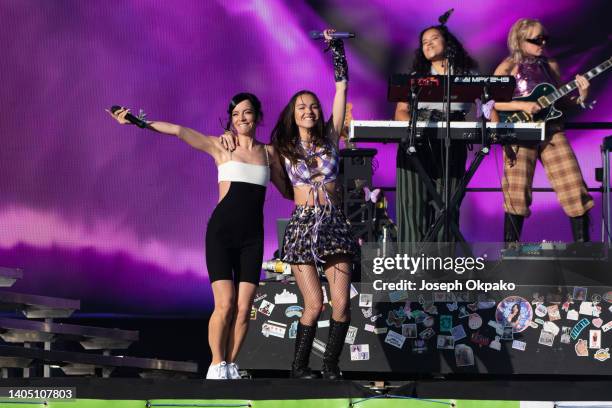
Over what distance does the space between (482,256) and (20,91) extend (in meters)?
3.99

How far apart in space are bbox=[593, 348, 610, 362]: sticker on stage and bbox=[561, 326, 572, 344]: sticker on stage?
17cm

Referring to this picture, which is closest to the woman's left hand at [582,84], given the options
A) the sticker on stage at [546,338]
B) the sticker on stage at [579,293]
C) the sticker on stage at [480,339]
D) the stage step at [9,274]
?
the sticker on stage at [579,293]

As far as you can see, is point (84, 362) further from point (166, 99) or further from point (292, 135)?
point (292, 135)

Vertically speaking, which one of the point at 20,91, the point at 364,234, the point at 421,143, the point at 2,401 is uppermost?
the point at 20,91

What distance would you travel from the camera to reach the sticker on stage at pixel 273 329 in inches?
254

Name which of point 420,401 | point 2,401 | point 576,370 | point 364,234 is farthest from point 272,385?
point 364,234

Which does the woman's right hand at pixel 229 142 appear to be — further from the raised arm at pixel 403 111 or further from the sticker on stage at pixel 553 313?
the sticker on stage at pixel 553 313

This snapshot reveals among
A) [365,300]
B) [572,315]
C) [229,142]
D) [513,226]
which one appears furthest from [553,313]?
[229,142]

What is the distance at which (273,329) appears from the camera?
6477mm

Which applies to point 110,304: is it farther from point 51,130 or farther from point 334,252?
point 334,252

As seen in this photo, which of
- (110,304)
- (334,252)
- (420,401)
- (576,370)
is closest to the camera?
(420,401)

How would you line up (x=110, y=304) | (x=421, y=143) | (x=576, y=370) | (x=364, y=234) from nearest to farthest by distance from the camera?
(x=576, y=370) → (x=421, y=143) → (x=364, y=234) → (x=110, y=304)

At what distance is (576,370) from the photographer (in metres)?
6.30

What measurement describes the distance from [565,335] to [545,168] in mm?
1916
